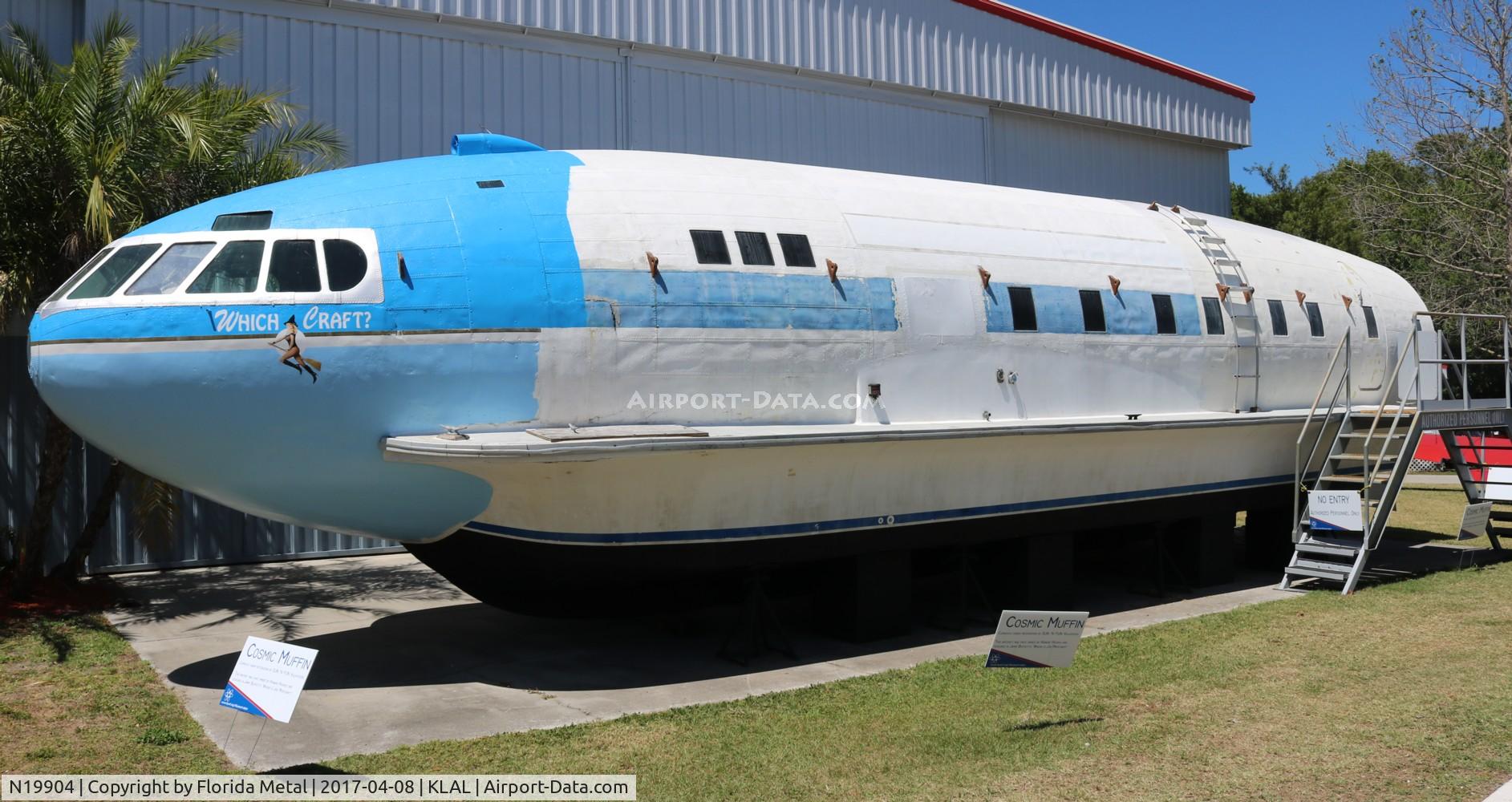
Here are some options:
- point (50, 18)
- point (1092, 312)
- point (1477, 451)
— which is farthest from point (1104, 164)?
point (50, 18)

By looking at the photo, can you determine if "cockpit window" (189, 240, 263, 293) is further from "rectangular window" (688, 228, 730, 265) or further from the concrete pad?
"rectangular window" (688, 228, 730, 265)

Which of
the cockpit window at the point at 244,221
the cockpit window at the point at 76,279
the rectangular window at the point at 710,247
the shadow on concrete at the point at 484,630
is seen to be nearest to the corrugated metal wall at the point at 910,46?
the shadow on concrete at the point at 484,630

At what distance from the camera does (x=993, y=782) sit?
22.1 feet

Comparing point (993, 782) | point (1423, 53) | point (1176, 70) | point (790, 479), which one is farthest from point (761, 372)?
point (1423, 53)

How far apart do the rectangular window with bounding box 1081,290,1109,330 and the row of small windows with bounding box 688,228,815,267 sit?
324cm

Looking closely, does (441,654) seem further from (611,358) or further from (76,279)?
(76,279)

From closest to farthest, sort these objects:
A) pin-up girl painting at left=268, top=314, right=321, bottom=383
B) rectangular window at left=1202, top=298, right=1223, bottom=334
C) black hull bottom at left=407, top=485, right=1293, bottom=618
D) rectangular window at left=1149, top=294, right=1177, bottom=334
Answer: pin-up girl painting at left=268, top=314, right=321, bottom=383 < black hull bottom at left=407, top=485, right=1293, bottom=618 < rectangular window at left=1149, top=294, right=1177, bottom=334 < rectangular window at left=1202, top=298, right=1223, bottom=334

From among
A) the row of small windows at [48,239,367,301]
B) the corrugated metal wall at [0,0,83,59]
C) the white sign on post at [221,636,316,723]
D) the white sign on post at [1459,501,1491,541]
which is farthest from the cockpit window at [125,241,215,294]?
the white sign on post at [1459,501,1491,541]

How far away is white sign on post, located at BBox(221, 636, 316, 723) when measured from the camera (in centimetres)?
670

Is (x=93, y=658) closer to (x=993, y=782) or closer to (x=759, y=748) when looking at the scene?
(x=759, y=748)

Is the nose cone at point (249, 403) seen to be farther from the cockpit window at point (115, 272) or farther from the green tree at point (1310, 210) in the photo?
the green tree at point (1310, 210)

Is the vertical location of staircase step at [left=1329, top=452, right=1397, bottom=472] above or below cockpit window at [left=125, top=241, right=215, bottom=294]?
below

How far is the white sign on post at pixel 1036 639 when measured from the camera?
792 centimetres

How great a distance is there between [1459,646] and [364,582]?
37.2 ft
